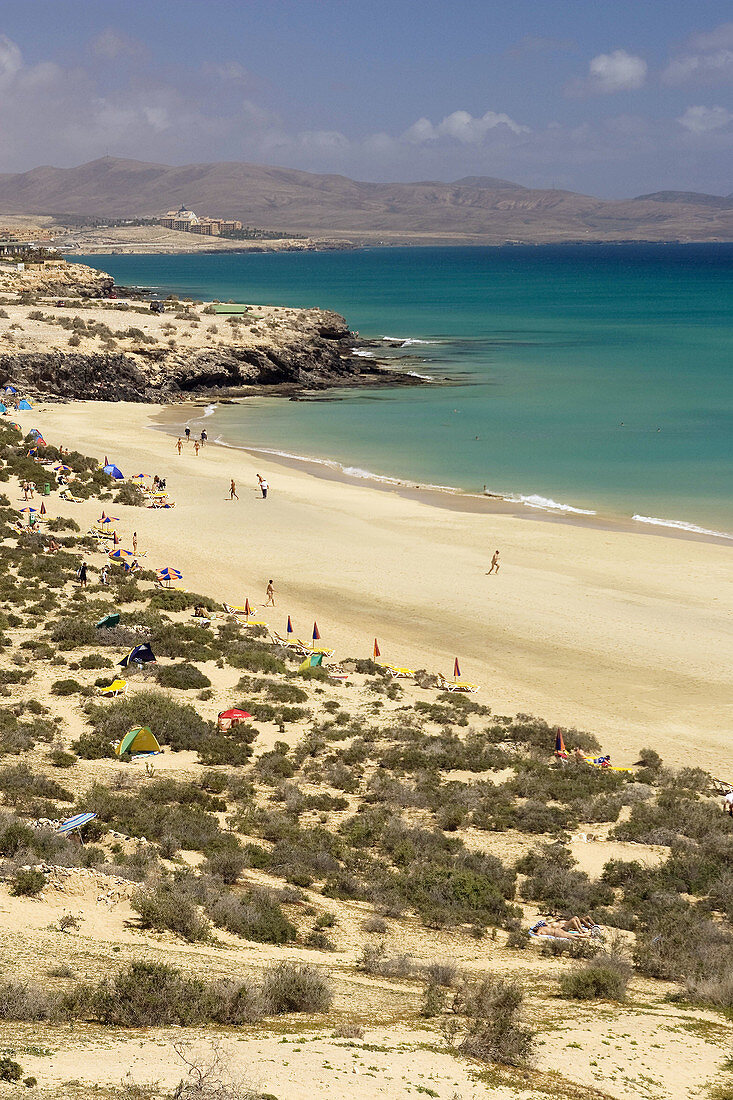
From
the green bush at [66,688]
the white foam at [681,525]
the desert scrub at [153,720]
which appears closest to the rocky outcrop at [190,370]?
the white foam at [681,525]

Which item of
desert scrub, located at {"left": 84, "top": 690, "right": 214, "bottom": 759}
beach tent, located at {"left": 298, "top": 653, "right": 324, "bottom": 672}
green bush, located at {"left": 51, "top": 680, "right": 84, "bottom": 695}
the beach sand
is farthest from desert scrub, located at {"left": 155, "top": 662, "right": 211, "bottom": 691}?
the beach sand

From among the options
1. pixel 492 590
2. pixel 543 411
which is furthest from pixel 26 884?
pixel 543 411

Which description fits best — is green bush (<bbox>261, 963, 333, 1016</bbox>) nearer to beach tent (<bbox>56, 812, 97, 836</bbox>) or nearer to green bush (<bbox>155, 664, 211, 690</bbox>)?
beach tent (<bbox>56, 812, 97, 836</bbox>)

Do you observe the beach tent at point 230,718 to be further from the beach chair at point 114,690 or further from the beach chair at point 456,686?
the beach chair at point 456,686

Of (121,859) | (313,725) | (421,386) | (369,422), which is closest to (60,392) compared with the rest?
(369,422)

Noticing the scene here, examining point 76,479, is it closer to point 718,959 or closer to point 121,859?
point 121,859

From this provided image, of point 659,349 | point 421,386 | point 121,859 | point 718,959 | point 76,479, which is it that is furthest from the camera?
point 659,349

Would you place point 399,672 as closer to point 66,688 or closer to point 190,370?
point 66,688
